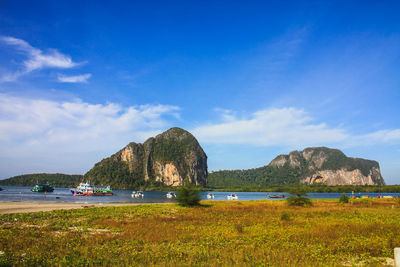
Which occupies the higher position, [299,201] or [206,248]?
[206,248]

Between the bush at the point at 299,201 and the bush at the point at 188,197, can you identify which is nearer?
the bush at the point at 299,201

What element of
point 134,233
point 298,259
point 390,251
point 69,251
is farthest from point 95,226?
point 390,251

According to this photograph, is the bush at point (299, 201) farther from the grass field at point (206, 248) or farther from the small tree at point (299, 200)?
the grass field at point (206, 248)

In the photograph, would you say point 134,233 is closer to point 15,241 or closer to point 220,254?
point 15,241

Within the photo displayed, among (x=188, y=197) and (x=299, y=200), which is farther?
(x=188, y=197)

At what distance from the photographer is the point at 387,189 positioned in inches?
6068

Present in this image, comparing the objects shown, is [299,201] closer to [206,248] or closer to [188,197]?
[188,197]

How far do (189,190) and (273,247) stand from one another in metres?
29.8

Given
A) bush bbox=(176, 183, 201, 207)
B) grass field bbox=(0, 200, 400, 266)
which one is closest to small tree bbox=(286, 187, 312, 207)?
bush bbox=(176, 183, 201, 207)

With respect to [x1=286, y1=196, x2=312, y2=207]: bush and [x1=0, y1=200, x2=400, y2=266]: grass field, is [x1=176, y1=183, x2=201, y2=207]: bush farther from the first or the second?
[x1=0, y1=200, x2=400, y2=266]: grass field

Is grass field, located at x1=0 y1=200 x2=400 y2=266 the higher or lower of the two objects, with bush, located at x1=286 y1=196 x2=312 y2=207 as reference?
higher

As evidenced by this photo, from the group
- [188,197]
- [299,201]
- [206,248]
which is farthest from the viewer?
[188,197]

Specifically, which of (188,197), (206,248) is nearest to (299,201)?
(188,197)

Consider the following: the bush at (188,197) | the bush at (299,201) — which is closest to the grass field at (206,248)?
the bush at (299,201)
